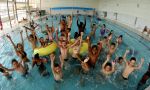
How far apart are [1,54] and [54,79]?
3.59m

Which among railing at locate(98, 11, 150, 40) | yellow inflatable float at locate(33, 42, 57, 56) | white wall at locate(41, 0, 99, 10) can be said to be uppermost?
white wall at locate(41, 0, 99, 10)

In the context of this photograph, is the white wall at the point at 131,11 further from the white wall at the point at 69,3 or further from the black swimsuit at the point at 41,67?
the black swimsuit at the point at 41,67

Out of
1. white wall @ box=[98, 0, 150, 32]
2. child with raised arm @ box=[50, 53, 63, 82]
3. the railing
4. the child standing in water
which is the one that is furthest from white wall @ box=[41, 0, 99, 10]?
child with raised arm @ box=[50, 53, 63, 82]

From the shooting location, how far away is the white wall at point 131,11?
11.7 metres

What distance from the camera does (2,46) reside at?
849 cm

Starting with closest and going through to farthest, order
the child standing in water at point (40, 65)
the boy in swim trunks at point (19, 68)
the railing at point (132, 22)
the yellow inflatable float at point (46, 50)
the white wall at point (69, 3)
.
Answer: the boy in swim trunks at point (19, 68) → the child standing in water at point (40, 65) → the yellow inflatable float at point (46, 50) → the railing at point (132, 22) → the white wall at point (69, 3)

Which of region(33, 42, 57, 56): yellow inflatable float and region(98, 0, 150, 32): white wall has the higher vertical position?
region(98, 0, 150, 32): white wall

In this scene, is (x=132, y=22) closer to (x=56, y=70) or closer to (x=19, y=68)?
(x=56, y=70)

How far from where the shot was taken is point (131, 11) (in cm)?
1410

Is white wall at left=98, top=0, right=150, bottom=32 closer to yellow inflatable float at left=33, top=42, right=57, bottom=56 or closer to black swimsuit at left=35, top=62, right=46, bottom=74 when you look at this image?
yellow inflatable float at left=33, top=42, right=57, bottom=56

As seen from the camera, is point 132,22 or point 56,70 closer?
point 56,70

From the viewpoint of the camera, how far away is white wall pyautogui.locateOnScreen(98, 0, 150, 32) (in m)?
11.7

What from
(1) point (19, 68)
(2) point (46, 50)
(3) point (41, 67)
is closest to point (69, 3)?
(2) point (46, 50)

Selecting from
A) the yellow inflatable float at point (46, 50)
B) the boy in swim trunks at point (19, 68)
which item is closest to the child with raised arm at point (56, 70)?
the boy in swim trunks at point (19, 68)
